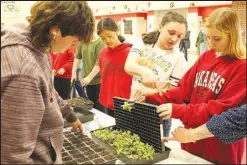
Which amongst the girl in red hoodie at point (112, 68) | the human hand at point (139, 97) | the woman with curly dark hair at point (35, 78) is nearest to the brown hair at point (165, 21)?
the girl in red hoodie at point (112, 68)

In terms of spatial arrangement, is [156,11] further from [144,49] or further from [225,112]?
[225,112]

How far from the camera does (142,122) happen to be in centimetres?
145

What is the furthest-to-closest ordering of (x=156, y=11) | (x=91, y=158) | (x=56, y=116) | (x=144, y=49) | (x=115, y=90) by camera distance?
(x=156, y=11)
(x=115, y=90)
(x=144, y=49)
(x=91, y=158)
(x=56, y=116)

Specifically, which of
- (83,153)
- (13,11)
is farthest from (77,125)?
(13,11)

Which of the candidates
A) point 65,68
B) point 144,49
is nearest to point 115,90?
point 144,49

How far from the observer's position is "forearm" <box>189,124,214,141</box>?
125cm

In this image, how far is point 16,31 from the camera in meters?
0.82

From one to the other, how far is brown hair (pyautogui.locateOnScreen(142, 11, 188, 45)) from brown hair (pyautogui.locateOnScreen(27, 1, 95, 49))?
3.37ft

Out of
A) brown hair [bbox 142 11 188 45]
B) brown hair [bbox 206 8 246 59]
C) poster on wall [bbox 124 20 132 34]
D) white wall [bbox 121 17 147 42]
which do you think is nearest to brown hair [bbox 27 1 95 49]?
brown hair [bbox 206 8 246 59]

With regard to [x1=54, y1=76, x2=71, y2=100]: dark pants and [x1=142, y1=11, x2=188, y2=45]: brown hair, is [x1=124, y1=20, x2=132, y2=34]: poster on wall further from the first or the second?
[x1=142, y1=11, x2=188, y2=45]: brown hair

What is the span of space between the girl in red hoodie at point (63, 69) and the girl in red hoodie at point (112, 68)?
114 cm

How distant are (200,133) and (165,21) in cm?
87

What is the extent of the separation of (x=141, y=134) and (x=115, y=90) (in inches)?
30.7

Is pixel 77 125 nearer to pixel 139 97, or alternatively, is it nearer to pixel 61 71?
pixel 139 97
